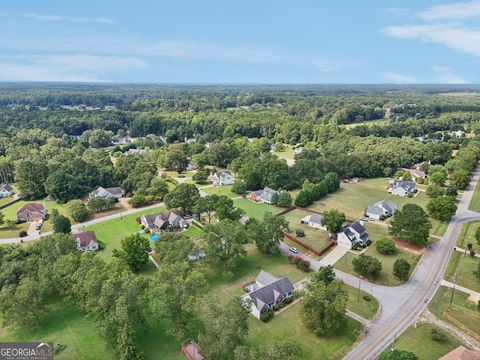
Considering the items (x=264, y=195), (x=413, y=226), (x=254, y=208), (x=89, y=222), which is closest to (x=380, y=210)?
(x=413, y=226)

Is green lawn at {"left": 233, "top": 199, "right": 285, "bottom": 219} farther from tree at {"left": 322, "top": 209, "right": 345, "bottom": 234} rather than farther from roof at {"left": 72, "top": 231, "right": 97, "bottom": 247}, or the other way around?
roof at {"left": 72, "top": 231, "right": 97, "bottom": 247}

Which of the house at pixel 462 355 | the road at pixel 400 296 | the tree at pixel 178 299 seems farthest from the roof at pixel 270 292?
the house at pixel 462 355

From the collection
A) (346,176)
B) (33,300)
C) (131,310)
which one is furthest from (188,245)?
(346,176)

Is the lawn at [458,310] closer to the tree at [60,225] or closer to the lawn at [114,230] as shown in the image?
the lawn at [114,230]

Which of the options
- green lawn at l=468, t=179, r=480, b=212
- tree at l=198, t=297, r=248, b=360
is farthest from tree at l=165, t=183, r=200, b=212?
green lawn at l=468, t=179, r=480, b=212

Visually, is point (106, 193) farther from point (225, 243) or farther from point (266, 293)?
point (266, 293)
